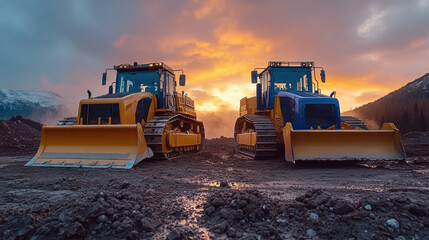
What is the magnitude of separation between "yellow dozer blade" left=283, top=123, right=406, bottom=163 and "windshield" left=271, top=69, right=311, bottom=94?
3.00 meters

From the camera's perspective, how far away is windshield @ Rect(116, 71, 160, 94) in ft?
30.1

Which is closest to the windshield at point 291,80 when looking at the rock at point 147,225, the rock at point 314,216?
the rock at point 314,216

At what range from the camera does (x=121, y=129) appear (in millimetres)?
6660

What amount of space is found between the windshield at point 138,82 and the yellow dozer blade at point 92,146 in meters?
2.76

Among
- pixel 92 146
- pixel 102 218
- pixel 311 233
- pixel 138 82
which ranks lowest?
pixel 311 233

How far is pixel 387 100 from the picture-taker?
1957 inches

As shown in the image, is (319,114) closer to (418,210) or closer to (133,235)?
(418,210)

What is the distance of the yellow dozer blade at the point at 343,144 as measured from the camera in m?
6.40

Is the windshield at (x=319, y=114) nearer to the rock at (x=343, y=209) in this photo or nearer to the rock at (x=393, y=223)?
the rock at (x=343, y=209)

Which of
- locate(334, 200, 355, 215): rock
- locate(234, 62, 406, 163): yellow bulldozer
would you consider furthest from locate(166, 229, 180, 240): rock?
locate(234, 62, 406, 163): yellow bulldozer

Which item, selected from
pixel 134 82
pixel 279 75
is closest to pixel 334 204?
pixel 279 75

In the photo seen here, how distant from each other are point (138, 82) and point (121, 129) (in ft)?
9.99

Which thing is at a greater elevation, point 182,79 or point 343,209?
point 182,79

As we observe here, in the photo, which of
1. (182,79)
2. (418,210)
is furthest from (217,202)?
(182,79)
